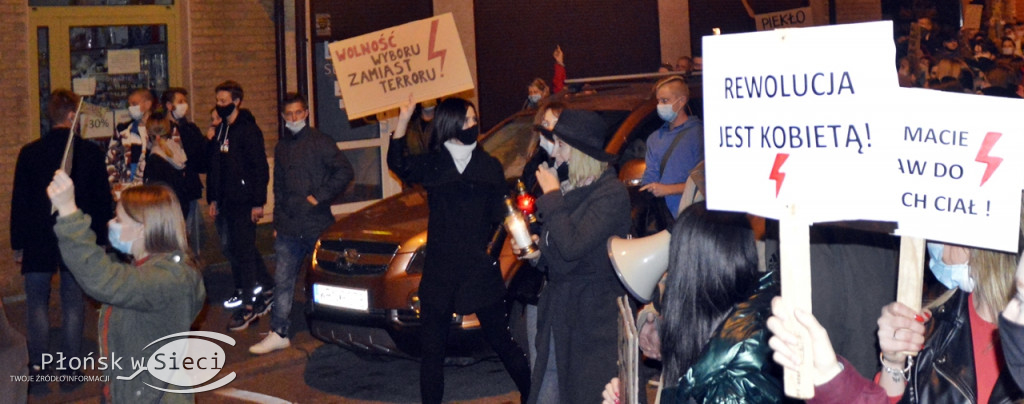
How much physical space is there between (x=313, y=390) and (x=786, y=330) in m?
5.74

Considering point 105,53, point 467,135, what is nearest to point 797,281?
point 467,135

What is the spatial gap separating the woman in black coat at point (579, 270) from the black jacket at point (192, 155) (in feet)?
16.9

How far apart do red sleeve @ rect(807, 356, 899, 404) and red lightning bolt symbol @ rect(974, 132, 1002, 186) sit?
81cm

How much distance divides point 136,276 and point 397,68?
4.26 meters

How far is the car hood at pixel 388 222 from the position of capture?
7.52 m

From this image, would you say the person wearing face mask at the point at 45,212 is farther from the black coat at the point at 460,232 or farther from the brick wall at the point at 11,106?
the brick wall at the point at 11,106

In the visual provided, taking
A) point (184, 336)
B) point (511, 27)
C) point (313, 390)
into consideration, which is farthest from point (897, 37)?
point (184, 336)

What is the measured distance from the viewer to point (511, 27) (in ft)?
52.5

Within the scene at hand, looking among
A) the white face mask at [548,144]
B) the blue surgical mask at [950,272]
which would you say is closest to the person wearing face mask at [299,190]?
the white face mask at [548,144]

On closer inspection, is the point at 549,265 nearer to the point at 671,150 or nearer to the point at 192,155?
the point at 671,150

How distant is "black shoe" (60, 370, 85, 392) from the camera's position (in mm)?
7758

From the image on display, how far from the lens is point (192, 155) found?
9773 mm

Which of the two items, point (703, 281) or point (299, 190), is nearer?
→ point (703, 281)

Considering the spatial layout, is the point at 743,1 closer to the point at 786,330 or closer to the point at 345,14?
the point at 345,14
